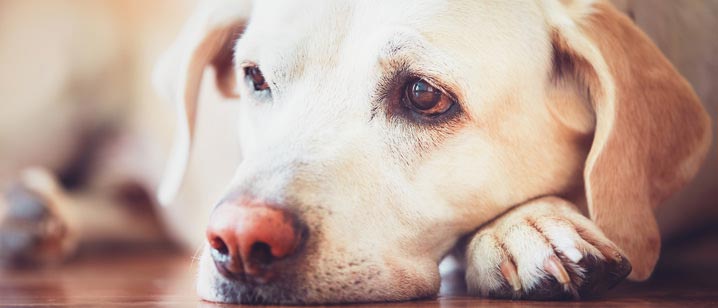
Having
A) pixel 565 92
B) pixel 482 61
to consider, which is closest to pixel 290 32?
pixel 482 61

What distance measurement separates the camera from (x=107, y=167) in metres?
3.82

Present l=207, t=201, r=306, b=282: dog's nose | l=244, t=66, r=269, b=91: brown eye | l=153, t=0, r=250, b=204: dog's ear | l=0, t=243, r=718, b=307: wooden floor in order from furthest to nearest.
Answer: l=153, t=0, r=250, b=204: dog's ear, l=244, t=66, r=269, b=91: brown eye, l=0, t=243, r=718, b=307: wooden floor, l=207, t=201, r=306, b=282: dog's nose

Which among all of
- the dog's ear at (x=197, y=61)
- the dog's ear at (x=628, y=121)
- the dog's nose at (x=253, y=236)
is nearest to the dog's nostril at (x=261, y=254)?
the dog's nose at (x=253, y=236)

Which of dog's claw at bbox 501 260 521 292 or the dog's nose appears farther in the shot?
dog's claw at bbox 501 260 521 292

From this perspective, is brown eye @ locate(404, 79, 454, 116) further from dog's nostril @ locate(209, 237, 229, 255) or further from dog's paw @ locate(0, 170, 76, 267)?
dog's paw @ locate(0, 170, 76, 267)

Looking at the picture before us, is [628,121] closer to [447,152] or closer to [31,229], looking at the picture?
[447,152]

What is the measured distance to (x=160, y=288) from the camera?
2.06 metres

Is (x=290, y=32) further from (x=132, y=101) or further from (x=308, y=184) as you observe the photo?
(x=132, y=101)

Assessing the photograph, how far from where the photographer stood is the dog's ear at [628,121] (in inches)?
72.4

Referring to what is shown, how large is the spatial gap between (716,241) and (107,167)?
8.11ft

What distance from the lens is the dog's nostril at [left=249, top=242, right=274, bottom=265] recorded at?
5.04 ft

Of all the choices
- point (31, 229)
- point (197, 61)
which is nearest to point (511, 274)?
point (197, 61)

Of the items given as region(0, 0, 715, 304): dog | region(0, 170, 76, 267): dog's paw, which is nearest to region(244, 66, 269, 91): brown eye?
region(0, 0, 715, 304): dog

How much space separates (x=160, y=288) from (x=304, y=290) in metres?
0.60
